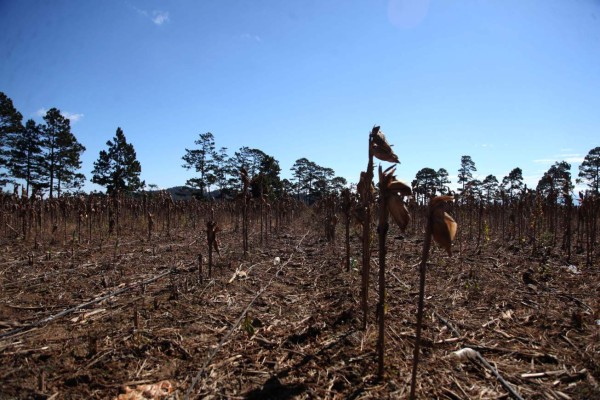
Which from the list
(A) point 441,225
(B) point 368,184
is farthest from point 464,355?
(B) point 368,184

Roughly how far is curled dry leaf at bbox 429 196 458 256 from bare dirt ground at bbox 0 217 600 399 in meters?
1.25

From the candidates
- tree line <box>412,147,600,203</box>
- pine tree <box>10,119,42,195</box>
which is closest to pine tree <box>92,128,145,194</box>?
pine tree <box>10,119,42,195</box>

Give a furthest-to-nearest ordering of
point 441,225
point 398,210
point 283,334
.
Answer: point 283,334, point 398,210, point 441,225

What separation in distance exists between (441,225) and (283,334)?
2235 millimetres

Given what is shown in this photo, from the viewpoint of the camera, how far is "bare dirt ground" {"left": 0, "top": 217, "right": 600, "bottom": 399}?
8.30 ft

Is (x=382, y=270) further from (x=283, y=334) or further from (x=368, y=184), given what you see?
(x=283, y=334)

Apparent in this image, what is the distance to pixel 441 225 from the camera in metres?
2.02

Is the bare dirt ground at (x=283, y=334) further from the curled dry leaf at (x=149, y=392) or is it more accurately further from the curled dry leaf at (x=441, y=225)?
the curled dry leaf at (x=441, y=225)

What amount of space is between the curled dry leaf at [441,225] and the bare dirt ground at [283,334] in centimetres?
125

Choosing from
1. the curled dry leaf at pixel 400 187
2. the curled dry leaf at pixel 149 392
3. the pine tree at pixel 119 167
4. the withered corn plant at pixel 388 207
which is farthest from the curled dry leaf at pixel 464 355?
the pine tree at pixel 119 167

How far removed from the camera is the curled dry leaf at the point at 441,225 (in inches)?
78.0

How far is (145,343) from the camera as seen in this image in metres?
3.16

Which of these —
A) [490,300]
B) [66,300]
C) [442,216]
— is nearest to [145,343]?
[66,300]

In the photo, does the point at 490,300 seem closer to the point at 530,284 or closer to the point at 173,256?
the point at 530,284
